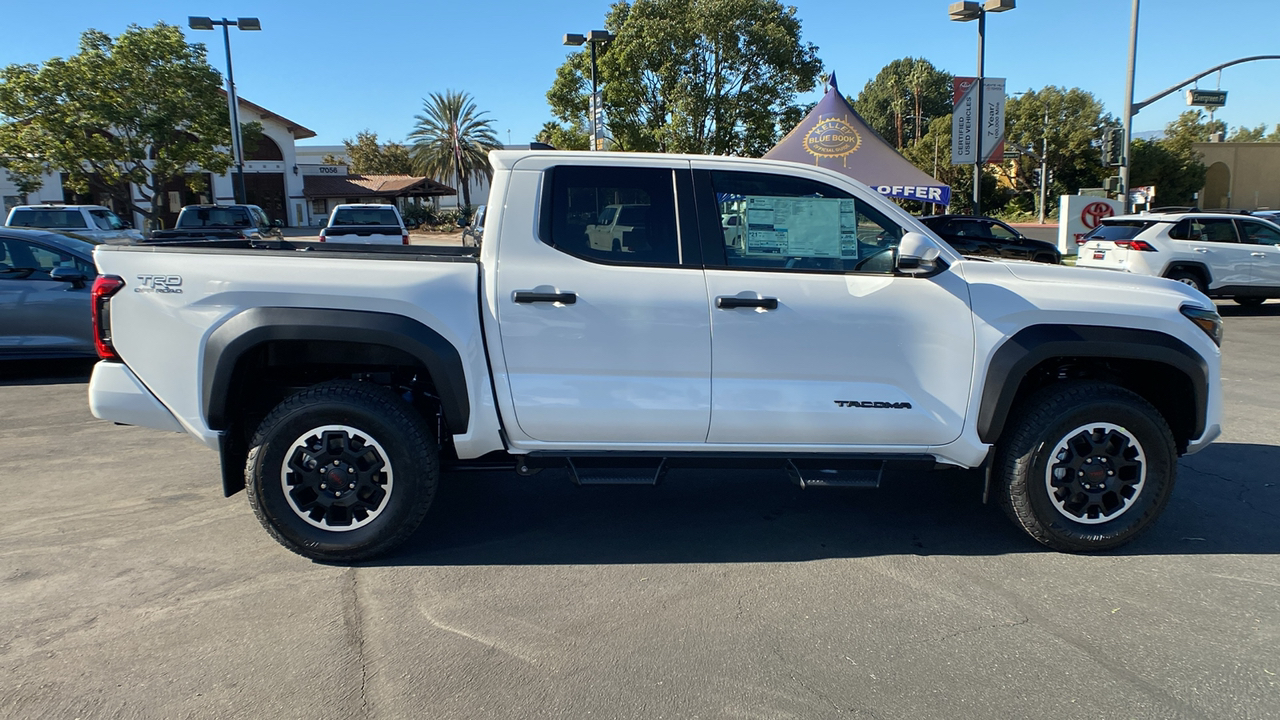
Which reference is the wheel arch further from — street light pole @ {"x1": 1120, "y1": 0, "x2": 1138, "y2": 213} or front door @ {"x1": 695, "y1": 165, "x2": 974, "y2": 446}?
street light pole @ {"x1": 1120, "y1": 0, "x2": 1138, "y2": 213}

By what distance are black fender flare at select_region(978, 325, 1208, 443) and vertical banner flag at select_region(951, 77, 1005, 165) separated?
55.6 feet

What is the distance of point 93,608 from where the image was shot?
373cm

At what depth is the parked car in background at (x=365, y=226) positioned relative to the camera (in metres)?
16.7

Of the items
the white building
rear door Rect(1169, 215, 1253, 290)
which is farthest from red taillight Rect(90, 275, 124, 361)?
the white building

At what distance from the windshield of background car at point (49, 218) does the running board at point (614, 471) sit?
19708 mm

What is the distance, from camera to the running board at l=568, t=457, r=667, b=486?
415 cm

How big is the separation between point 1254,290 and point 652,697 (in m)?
15.4

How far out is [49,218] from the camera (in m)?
19.3

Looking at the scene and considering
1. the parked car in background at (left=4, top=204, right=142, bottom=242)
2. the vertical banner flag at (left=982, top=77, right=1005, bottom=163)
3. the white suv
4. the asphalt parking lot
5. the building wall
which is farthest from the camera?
the building wall

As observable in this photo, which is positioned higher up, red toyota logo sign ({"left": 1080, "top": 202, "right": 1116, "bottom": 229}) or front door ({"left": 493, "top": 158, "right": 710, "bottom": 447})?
red toyota logo sign ({"left": 1080, "top": 202, "right": 1116, "bottom": 229})

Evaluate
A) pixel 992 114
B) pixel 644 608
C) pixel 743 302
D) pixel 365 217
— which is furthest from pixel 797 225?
pixel 992 114

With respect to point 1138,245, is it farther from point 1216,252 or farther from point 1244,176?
point 1244,176

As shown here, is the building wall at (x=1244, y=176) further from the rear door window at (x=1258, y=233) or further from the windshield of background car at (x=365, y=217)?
the windshield of background car at (x=365, y=217)

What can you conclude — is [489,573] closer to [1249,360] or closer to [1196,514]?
[1196,514]
